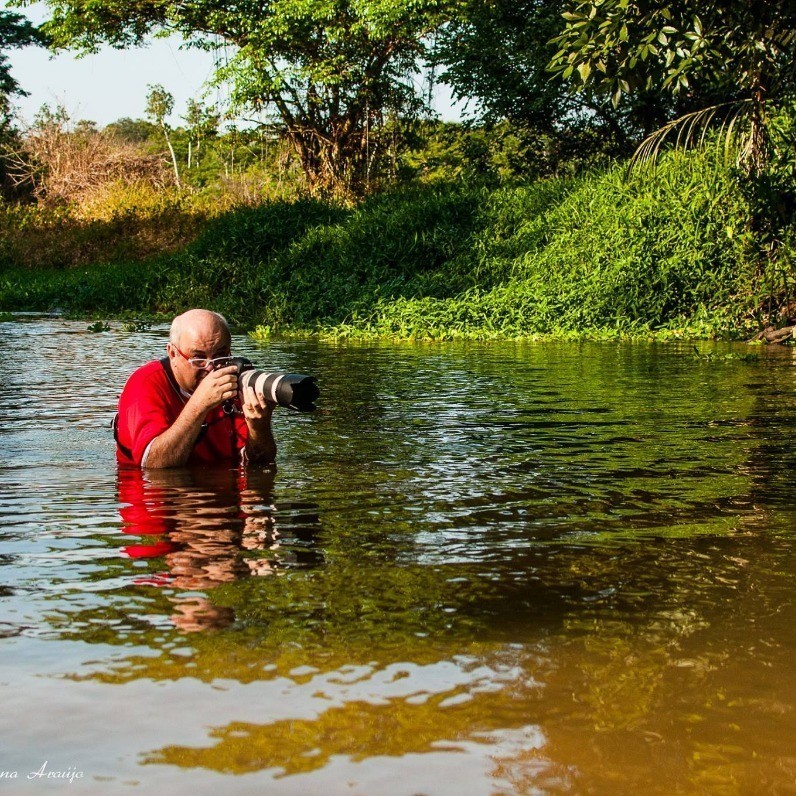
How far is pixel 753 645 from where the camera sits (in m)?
3.04

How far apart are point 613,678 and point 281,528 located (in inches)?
84.9

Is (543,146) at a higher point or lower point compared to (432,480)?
higher

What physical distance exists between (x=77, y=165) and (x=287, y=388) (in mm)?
31788

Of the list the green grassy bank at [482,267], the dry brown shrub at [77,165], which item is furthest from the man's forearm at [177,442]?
the dry brown shrub at [77,165]

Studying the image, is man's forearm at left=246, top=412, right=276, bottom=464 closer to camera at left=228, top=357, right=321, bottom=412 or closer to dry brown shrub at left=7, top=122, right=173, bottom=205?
camera at left=228, top=357, right=321, bottom=412

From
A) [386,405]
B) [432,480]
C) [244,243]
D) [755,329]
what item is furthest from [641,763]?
[244,243]

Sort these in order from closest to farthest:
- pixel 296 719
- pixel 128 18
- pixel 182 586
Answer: pixel 296 719 → pixel 182 586 → pixel 128 18

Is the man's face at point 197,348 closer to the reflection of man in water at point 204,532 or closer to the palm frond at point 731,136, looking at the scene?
the reflection of man in water at point 204,532

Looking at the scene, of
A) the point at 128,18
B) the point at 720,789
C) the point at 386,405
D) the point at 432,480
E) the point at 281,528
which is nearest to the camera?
the point at 720,789

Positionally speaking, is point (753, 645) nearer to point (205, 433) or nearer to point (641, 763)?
point (641, 763)

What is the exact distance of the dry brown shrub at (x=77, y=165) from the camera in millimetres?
34219

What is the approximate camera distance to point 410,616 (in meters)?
3.37

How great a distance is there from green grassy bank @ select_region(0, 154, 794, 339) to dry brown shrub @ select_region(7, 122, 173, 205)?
9.77 m

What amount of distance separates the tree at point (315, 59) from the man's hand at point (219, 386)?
886 inches
